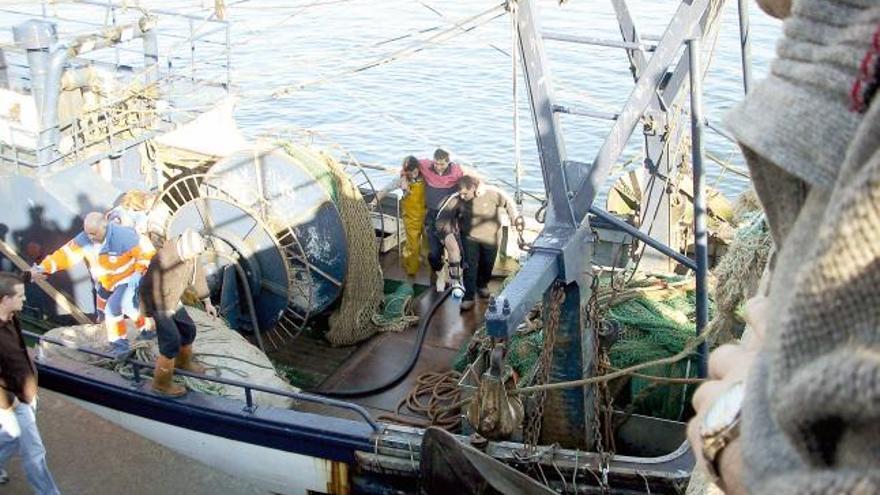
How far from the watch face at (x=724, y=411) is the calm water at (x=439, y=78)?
55.3 feet

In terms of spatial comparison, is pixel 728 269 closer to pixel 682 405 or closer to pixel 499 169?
pixel 682 405

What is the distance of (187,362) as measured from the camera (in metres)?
7.77

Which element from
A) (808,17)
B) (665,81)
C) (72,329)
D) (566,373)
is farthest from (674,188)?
(808,17)

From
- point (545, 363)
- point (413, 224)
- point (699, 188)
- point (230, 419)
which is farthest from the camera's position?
point (413, 224)

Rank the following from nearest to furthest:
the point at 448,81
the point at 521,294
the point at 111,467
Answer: the point at 521,294
the point at 111,467
the point at 448,81

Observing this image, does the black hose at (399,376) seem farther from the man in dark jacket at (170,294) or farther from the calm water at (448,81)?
the calm water at (448,81)

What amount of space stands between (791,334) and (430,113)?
20.5 metres

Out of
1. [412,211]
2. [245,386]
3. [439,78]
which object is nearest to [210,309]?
[245,386]

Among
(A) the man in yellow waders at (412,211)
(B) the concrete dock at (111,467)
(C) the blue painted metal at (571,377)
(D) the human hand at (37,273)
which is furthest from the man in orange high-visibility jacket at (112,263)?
(C) the blue painted metal at (571,377)

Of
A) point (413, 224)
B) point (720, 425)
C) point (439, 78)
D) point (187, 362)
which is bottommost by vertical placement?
point (439, 78)

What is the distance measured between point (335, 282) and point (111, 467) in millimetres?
3280

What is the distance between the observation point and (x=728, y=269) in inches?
239

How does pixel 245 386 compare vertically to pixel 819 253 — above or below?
below

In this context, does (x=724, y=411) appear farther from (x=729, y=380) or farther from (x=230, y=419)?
(x=230, y=419)
